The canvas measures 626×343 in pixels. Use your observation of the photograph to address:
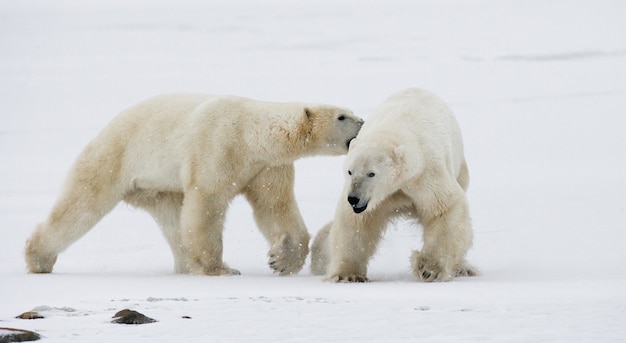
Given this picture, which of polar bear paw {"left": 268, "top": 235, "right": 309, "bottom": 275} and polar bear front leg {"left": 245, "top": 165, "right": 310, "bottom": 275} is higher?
polar bear front leg {"left": 245, "top": 165, "right": 310, "bottom": 275}

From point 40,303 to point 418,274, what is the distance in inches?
83.7

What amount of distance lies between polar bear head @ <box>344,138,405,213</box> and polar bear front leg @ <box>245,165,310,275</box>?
1.29 metres

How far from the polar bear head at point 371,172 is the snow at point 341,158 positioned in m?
0.47

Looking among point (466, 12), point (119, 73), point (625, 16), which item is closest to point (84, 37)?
point (119, 73)

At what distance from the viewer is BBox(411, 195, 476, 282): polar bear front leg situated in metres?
6.16

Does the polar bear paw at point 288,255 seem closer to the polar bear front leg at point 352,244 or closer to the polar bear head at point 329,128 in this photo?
the polar bear head at point 329,128

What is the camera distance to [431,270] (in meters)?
6.16

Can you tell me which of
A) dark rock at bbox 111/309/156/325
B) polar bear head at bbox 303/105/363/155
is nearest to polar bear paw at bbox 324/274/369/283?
polar bear head at bbox 303/105/363/155

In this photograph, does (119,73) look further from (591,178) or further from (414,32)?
(591,178)

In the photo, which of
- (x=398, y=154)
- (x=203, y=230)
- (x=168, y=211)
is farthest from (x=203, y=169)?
(x=398, y=154)

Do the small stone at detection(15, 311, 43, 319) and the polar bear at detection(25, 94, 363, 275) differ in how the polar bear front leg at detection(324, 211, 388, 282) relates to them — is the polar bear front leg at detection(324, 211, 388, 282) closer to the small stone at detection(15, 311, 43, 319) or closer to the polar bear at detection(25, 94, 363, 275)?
the polar bear at detection(25, 94, 363, 275)

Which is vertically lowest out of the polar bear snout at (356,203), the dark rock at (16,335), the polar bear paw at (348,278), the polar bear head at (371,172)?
the dark rock at (16,335)

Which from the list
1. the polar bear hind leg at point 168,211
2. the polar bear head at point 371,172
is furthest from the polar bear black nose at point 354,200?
the polar bear hind leg at point 168,211

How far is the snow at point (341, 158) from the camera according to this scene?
4625 mm
